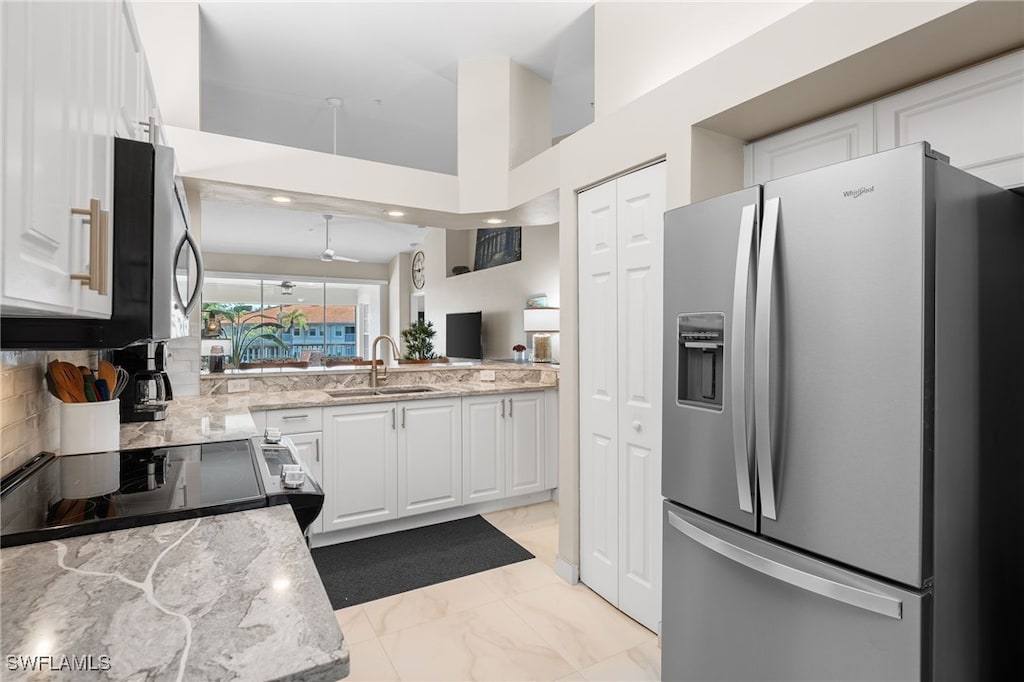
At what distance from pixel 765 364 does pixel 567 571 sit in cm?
176

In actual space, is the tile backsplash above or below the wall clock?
below

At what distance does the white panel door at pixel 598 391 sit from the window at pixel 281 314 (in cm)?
797

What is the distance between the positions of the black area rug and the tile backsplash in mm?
1414

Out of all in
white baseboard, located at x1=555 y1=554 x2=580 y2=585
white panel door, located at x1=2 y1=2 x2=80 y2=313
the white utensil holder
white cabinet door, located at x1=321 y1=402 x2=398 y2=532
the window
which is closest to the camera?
white panel door, located at x1=2 y1=2 x2=80 y2=313

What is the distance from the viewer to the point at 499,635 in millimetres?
2246

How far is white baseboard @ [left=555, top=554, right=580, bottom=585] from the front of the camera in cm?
265

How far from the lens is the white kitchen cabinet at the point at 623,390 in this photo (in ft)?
7.13

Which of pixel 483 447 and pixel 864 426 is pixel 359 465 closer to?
pixel 483 447

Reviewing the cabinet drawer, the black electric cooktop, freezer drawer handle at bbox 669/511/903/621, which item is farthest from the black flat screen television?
freezer drawer handle at bbox 669/511/903/621

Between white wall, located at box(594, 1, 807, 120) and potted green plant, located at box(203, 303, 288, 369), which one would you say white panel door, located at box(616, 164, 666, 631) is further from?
potted green plant, located at box(203, 303, 288, 369)

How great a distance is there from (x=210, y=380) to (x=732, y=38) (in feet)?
11.1

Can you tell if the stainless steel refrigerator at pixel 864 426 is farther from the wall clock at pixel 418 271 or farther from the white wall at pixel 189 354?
the wall clock at pixel 418 271

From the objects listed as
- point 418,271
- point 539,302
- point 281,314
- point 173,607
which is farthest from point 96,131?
point 281,314

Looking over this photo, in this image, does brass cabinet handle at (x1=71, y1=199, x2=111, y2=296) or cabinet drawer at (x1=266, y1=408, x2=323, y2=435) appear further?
cabinet drawer at (x1=266, y1=408, x2=323, y2=435)
